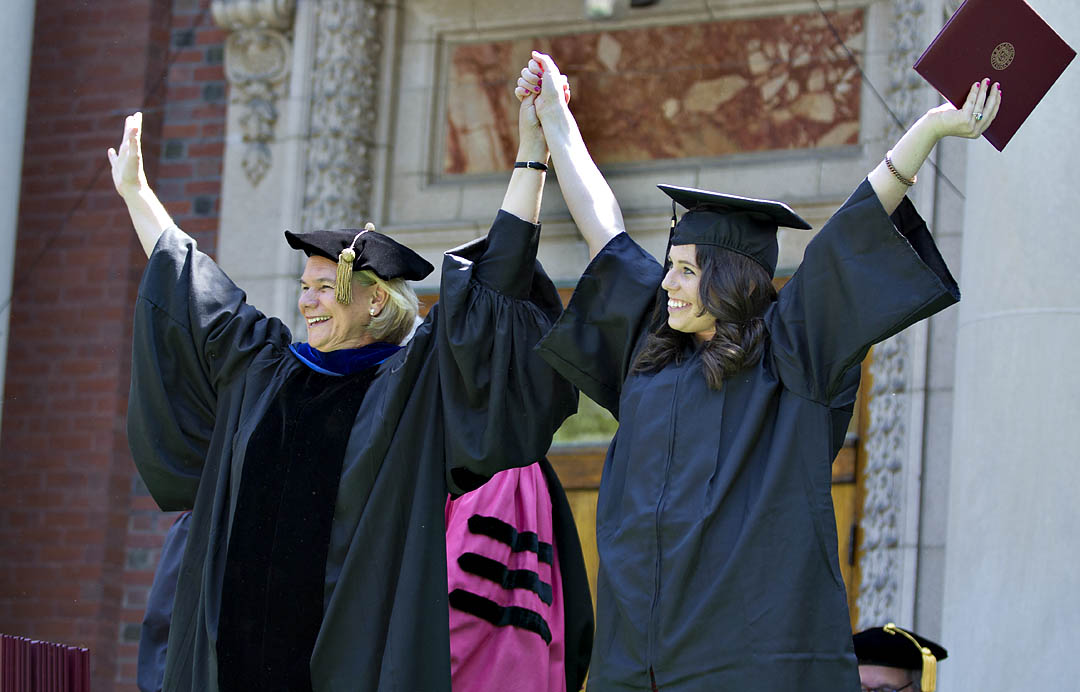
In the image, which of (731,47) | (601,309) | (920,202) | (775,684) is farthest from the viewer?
(731,47)

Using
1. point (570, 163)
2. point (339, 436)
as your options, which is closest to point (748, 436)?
point (570, 163)

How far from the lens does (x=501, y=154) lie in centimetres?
747

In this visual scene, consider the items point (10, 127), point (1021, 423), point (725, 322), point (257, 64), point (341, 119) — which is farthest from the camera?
point (257, 64)

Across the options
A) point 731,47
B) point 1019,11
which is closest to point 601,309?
point 1019,11

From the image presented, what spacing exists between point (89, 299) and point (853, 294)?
4.86m

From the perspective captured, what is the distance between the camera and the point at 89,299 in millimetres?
7688

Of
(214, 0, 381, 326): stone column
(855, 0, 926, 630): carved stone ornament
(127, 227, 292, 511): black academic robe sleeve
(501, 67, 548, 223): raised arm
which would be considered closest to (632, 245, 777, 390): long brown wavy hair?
(501, 67, 548, 223): raised arm

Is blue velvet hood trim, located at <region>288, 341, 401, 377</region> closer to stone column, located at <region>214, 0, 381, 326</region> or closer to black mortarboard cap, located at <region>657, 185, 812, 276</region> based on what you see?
black mortarboard cap, located at <region>657, 185, 812, 276</region>

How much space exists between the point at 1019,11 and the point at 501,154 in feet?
Answer: 12.9

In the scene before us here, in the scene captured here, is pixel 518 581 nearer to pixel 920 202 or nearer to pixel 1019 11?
pixel 1019 11

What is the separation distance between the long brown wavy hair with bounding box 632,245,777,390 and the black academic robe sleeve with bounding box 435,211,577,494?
14.4 inches

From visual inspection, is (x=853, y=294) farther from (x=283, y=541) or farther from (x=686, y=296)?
(x=283, y=541)

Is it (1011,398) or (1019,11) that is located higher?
(1019,11)

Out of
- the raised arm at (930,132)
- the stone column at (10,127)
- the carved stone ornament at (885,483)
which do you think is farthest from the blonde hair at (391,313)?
the stone column at (10,127)
